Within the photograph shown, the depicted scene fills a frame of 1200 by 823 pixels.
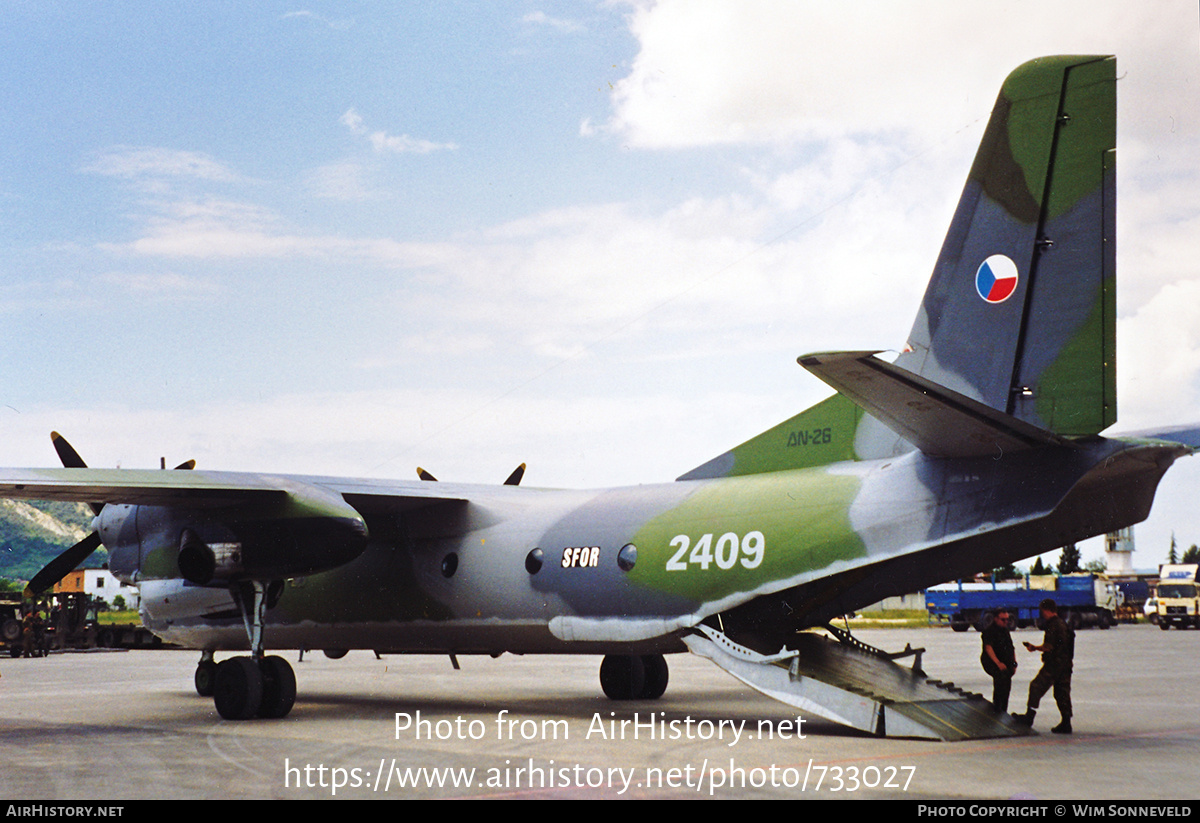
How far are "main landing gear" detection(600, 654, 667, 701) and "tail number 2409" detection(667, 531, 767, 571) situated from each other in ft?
15.8

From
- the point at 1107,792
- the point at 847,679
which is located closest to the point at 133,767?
the point at 847,679

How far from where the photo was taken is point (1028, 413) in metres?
12.5

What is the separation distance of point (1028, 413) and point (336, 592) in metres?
11.4

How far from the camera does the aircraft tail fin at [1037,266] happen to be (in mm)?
12195

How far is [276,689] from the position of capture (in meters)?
16.4

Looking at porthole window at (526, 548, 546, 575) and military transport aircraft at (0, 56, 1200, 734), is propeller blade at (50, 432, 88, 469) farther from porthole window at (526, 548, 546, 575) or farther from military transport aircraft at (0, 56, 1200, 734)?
porthole window at (526, 548, 546, 575)

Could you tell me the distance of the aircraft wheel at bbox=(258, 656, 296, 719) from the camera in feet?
53.5

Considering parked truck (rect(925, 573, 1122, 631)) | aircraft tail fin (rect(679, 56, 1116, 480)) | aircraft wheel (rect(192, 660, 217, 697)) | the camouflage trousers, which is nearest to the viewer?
aircraft tail fin (rect(679, 56, 1116, 480))

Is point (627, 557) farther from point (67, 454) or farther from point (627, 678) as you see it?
point (67, 454)

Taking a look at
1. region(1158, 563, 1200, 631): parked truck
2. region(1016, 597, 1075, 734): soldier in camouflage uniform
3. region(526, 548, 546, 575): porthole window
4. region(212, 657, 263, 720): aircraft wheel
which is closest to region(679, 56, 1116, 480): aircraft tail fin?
region(1016, 597, 1075, 734): soldier in camouflage uniform

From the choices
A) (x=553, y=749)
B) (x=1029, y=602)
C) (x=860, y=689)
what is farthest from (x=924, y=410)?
(x=1029, y=602)

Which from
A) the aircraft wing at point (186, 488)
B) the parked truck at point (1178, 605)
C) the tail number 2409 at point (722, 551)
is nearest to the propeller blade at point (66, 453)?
the aircraft wing at point (186, 488)

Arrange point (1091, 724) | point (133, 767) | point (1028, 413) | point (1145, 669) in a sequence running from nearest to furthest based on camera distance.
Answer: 1. point (133, 767)
2. point (1028, 413)
3. point (1091, 724)
4. point (1145, 669)
